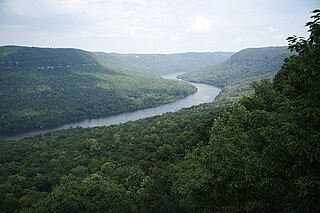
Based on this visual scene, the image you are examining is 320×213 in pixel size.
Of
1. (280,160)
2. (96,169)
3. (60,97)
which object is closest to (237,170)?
(280,160)

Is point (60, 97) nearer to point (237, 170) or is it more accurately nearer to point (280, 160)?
point (237, 170)

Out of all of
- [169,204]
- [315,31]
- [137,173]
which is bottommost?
[137,173]

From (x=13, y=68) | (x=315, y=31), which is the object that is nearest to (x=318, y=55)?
(x=315, y=31)

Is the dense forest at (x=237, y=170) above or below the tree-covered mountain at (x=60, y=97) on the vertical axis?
above

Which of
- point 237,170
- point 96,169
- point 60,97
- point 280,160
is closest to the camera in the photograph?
point 280,160

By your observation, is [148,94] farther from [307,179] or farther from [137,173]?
[307,179]

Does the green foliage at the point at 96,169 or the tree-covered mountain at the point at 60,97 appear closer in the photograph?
the green foliage at the point at 96,169

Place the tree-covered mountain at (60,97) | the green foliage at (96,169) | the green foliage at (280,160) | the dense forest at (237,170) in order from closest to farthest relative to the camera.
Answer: the green foliage at (280,160) → the dense forest at (237,170) → the green foliage at (96,169) → the tree-covered mountain at (60,97)

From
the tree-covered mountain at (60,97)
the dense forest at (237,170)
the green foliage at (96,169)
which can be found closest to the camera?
the dense forest at (237,170)

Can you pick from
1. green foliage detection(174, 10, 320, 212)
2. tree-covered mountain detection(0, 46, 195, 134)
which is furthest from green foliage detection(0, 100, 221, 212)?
tree-covered mountain detection(0, 46, 195, 134)

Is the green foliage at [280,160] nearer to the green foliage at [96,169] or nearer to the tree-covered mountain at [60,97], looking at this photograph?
the green foliage at [96,169]

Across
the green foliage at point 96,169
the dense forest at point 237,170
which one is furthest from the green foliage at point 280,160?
the green foliage at point 96,169
